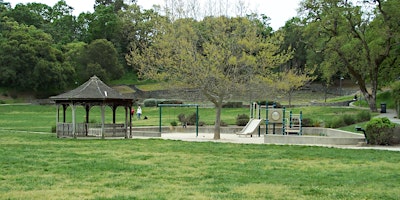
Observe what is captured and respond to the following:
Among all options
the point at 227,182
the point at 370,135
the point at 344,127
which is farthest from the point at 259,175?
the point at 344,127

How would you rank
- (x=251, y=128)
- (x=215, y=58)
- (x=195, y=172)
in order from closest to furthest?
(x=195, y=172) < (x=215, y=58) < (x=251, y=128)

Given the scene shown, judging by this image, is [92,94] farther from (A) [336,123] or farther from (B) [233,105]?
(B) [233,105]

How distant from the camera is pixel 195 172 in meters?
14.8

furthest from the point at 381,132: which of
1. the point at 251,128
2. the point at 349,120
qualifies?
the point at 349,120

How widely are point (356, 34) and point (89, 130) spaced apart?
26.2 m

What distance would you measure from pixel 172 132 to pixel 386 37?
2000 centimetres

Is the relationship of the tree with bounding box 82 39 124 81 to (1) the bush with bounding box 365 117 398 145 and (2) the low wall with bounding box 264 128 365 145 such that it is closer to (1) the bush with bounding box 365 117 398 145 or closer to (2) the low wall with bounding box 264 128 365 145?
(2) the low wall with bounding box 264 128 365 145

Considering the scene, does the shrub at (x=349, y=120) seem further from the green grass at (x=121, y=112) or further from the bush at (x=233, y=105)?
the bush at (x=233, y=105)

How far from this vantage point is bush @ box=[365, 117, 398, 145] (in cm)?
2370

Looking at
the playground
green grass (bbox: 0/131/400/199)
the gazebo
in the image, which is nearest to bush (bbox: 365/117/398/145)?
the playground

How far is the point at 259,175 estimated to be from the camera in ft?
47.1

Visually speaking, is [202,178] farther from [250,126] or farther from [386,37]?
[386,37]

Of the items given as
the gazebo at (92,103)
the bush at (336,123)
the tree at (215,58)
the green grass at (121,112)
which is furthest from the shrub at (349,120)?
the gazebo at (92,103)

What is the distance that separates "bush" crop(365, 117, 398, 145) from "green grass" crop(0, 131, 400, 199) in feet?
10.5
